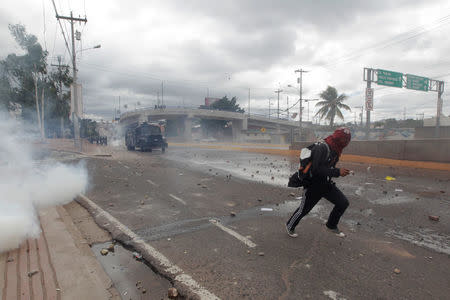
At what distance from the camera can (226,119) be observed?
64312 millimetres

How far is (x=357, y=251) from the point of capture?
3.74 m

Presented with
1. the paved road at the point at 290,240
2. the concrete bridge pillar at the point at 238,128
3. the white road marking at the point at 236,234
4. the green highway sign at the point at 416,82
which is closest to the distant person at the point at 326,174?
the paved road at the point at 290,240

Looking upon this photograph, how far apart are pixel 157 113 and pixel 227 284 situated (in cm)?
5772

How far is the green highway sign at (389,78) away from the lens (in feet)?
Answer: 72.2

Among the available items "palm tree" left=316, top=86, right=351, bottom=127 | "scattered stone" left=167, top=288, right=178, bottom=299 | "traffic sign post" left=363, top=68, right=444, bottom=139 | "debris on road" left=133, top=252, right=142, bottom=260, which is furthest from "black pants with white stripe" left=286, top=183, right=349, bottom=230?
"palm tree" left=316, top=86, right=351, bottom=127

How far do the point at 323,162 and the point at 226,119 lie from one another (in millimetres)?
61013

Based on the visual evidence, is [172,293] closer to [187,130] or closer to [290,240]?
[290,240]

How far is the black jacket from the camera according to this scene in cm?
373

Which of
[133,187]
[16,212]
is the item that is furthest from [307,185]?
[133,187]

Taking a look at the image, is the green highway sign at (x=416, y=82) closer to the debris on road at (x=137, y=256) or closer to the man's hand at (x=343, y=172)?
the man's hand at (x=343, y=172)

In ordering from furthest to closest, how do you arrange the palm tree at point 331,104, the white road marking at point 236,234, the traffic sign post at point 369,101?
the palm tree at point 331,104 < the traffic sign post at point 369,101 < the white road marking at point 236,234

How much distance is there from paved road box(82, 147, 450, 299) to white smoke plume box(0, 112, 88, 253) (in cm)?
94

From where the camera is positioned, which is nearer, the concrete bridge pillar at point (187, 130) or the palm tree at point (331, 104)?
the palm tree at point (331, 104)

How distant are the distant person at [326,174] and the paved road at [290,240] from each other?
381mm
